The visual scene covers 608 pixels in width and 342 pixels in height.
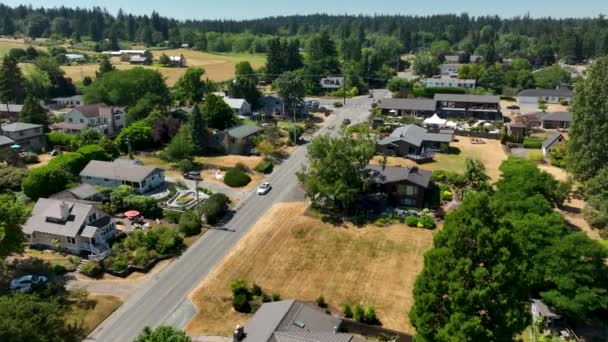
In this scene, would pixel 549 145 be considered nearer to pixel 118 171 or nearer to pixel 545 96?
pixel 545 96

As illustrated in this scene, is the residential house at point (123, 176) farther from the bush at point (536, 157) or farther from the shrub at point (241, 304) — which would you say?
the bush at point (536, 157)

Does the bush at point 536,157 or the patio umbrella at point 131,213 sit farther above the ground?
the bush at point 536,157

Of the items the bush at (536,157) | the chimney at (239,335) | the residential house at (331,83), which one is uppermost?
the residential house at (331,83)

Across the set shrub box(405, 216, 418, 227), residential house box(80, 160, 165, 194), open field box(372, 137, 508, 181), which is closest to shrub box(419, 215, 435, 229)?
shrub box(405, 216, 418, 227)

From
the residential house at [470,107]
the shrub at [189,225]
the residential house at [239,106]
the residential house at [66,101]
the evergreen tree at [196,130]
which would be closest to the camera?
the shrub at [189,225]

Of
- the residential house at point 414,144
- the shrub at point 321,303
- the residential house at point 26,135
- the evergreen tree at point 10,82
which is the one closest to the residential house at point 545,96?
the residential house at point 414,144

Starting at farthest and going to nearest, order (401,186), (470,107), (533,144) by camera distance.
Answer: (470,107)
(533,144)
(401,186)

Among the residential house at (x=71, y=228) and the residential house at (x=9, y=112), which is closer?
the residential house at (x=71, y=228)

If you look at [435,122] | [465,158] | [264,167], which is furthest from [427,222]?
[435,122]
